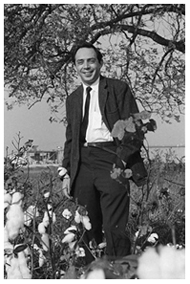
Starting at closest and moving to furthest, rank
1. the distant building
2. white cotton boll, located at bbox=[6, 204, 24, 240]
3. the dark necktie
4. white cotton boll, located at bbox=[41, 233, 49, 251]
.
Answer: white cotton boll, located at bbox=[6, 204, 24, 240] → white cotton boll, located at bbox=[41, 233, 49, 251] → the dark necktie → the distant building

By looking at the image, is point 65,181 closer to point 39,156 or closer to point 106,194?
point 106,194

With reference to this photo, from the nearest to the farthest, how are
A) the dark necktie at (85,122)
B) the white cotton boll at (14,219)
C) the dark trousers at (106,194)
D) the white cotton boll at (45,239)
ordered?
1. the white cotton boll at (14,219)
2. the white cotton boll at (45,239)
3. the dark trousers at (106,194)
4. the dark necktie at (85,122)

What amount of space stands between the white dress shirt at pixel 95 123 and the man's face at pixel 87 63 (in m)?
0.06

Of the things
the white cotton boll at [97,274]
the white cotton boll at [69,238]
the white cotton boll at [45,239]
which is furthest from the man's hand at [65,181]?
the white cotton boll at [97,274]

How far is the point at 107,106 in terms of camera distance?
240cm

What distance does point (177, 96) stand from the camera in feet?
18.0

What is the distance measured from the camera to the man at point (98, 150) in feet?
7.72

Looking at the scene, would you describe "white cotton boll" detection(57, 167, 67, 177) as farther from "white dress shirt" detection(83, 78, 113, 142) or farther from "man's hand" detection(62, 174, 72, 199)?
"white dress shirt" detection(83, 78, 113, 142)

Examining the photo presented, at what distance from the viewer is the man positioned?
2354 mm

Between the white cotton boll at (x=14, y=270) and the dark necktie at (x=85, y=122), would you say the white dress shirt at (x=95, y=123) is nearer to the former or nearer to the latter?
the dark necktie at (x=85, y=122)

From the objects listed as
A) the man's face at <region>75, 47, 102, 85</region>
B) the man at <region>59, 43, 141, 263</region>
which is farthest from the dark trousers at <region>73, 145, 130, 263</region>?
the man's face at <region>75, 47, 102, 85</region>

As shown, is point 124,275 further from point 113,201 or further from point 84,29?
point 84,29

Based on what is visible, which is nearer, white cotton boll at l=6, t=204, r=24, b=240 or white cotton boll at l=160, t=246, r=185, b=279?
white cotton boll at l=160, t=246, r=185, b=279

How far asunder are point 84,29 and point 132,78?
817 mm
